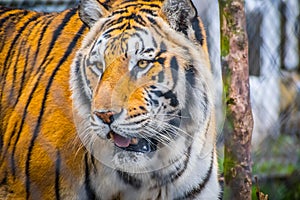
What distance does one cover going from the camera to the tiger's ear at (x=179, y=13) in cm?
181

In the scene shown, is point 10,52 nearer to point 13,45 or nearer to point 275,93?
point 13,45

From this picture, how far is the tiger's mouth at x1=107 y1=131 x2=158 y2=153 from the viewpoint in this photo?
5.78ft

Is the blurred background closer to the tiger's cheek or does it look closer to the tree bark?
the tree bark

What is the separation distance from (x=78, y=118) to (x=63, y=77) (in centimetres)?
16

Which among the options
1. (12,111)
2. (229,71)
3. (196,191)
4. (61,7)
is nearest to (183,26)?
(229,71)

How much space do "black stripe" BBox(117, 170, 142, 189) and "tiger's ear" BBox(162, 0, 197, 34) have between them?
0.42m

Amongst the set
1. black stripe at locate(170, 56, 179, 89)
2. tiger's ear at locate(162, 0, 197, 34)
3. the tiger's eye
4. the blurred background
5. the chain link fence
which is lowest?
the blurred background

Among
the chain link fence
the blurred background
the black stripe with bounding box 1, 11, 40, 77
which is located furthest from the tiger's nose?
the blurred background

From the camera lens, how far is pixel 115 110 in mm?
1698

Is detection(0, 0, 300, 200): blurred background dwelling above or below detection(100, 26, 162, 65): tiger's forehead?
below

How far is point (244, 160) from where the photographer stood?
6.17 ft

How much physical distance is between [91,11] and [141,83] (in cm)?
31

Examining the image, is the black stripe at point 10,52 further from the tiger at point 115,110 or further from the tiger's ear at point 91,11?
the tiger's ear at point 91,11

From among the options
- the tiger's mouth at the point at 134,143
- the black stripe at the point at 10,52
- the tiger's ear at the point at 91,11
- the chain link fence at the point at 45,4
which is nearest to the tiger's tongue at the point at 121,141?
the tiger's mouth at the point at 134,143
